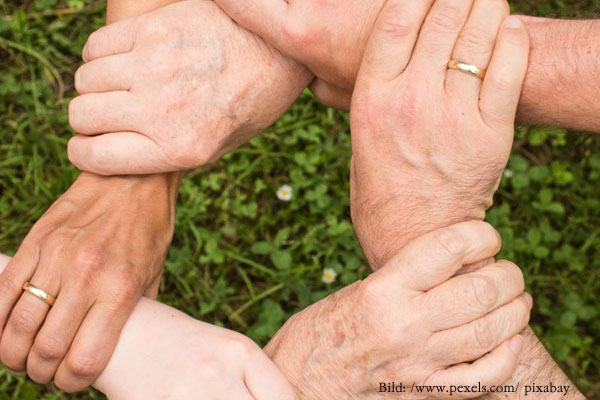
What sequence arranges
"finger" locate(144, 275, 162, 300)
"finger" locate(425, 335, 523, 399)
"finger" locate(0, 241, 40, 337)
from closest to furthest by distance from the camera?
1. "finger" locate(425, 335, 523, 399)
2. "finger" locate(0, 241, 40, 337)
3. "finger" locate(144, 275, 162, 300)

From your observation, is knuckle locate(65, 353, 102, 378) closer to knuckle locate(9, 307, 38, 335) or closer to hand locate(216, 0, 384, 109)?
knuckle locate(9, 307, 38, 335)

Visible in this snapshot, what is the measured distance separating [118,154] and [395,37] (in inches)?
37.3

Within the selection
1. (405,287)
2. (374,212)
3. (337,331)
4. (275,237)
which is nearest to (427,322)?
(405,287)

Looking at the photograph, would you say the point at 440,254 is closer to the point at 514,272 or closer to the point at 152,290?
the point at 514,272

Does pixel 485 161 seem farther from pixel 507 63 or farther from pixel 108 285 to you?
pixel 108 285

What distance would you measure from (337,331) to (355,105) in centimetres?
67

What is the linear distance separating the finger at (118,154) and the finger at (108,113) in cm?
3

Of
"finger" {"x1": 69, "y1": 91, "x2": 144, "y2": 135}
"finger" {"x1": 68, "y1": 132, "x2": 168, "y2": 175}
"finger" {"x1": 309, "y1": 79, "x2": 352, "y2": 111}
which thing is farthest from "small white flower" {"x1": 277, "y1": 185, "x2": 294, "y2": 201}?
"finger" {"x1": 69, "y1": 91, "x2": 144, "y2": 135}

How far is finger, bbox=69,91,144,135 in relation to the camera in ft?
7.09

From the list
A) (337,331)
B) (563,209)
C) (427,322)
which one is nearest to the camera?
(427,322)

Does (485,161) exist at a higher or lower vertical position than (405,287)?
higher

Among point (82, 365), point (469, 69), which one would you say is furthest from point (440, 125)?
point (82, 365)

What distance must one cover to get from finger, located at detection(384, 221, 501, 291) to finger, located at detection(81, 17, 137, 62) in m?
1.17

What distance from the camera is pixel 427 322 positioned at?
5.92 feet
